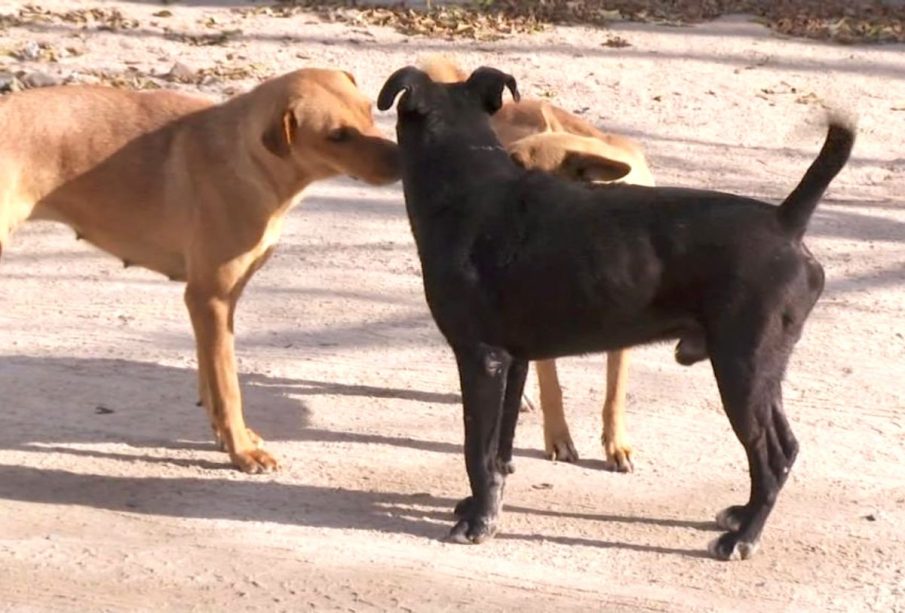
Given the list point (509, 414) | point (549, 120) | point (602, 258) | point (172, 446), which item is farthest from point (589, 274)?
point (172, 446)

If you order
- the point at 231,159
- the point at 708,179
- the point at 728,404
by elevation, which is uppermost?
the point at 231,159

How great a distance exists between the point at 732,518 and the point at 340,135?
189 centimetres

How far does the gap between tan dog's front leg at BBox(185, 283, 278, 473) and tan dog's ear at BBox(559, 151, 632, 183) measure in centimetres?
132

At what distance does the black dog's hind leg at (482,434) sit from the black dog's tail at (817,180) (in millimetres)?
995

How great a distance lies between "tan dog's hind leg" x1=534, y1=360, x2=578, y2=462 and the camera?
637cm

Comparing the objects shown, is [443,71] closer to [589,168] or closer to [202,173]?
[589,168]

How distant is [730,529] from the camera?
563cm

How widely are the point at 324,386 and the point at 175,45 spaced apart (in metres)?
5.48

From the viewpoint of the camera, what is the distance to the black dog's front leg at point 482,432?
5.50 meters

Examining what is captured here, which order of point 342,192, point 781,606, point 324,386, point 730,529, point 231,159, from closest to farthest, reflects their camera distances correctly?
point 781,606, point 730,529, point 231,159, point 324,386, point 342,192

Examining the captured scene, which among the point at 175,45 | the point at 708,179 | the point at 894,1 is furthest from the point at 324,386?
the point at 894,1

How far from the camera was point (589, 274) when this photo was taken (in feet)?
17.6

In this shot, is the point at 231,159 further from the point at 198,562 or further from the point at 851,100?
the point at 851,100

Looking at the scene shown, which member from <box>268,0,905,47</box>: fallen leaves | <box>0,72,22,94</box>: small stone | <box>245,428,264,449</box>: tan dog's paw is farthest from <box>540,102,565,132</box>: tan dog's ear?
<box>268,0,905,47</box>: fallen leaves
